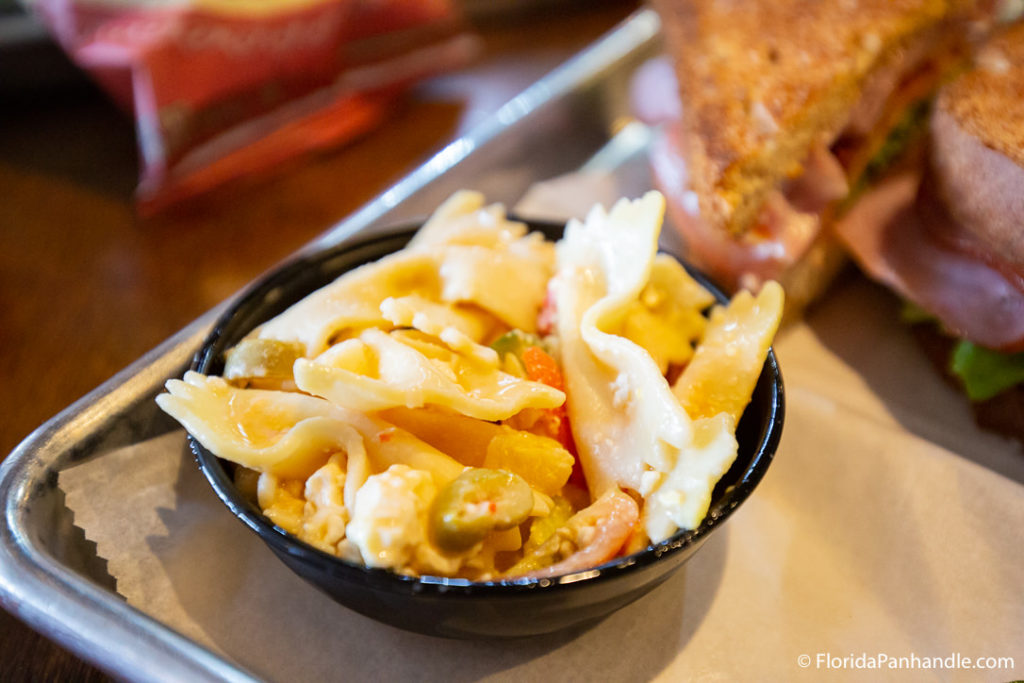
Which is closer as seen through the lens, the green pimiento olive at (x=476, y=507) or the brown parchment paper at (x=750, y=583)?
the green pimiento olive at (x=476, y=507)

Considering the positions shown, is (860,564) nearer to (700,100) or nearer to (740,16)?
(700,100)

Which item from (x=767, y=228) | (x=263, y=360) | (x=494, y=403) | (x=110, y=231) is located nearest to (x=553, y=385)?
(x=494, y=403)

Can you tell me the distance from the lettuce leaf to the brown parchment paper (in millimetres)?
140

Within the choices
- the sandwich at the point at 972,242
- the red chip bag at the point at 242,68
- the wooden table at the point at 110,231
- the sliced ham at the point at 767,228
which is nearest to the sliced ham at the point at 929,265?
the sandwich at the point at 972,242

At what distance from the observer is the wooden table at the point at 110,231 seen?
1.40 meters

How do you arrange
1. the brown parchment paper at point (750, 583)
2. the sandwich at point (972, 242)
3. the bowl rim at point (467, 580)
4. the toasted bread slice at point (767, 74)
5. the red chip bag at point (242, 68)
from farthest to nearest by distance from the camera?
the red chip bag at point (242, 68), the toasted bread slice at point (767, 74), the sandwich at point (972, 242), the brown parchment paper at point (750, 583), the bowl rim at point (467, 580)

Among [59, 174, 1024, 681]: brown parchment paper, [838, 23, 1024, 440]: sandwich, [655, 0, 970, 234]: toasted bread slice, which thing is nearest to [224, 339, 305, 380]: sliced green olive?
[59, 174, 1024, 681]: brown parchment paper

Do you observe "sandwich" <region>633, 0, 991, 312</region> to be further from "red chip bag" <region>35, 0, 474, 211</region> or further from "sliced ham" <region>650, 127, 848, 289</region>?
"red chip bag" <region>35, 0, 474, 211</region>

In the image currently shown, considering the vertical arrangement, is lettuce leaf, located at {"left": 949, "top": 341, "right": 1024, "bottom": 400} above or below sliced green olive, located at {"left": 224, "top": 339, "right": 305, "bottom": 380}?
below

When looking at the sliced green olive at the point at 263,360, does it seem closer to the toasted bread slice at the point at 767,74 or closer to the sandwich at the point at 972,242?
the toasted bread slice at the point at 767,74

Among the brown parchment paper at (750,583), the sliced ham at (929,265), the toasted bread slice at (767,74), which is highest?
the toasted bread slice at (767,74)

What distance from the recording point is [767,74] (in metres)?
1.59

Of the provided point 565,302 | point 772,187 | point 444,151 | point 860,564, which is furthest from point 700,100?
point 860,564

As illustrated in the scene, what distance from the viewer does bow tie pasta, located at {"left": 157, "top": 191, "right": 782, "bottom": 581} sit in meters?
0.81
